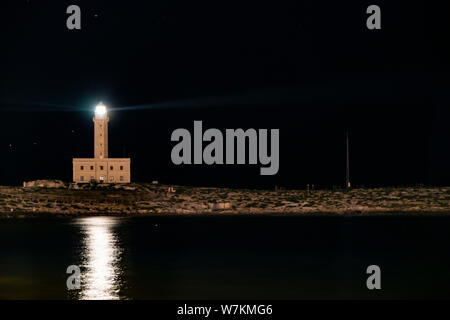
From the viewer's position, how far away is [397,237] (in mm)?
66875

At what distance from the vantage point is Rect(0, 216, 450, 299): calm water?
31.9 metres

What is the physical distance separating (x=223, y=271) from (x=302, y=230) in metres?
40.0

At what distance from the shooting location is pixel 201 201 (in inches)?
5197

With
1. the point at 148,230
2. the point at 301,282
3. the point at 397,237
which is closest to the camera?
the point at 301,282

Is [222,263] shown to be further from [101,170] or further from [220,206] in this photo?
[101,170]

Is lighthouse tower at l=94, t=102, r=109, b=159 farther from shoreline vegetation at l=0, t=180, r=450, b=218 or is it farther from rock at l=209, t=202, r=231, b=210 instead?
rock at l=209, t=202, r=231, b=210

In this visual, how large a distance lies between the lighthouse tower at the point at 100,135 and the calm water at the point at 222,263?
72625 millimetres

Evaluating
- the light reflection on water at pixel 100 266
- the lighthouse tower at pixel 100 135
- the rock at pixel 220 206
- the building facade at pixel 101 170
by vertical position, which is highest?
the lighthouse tower at pixel 100 135

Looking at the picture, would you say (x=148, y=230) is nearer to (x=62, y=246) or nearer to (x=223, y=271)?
(x=62, y=246)

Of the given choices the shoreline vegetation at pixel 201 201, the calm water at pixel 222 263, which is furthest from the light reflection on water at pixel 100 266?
the shoreline vegetation at pixel 201 201

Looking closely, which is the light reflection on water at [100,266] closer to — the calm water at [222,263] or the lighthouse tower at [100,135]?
the calm water at [222,263]

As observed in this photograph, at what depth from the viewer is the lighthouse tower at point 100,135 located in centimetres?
14862
